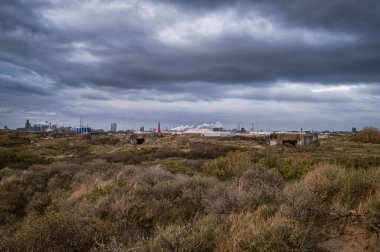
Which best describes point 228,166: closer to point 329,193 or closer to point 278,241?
→ point 329,193

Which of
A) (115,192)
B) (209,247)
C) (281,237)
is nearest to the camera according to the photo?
(281,237)

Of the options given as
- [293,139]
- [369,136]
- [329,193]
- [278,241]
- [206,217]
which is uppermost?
[369,136]

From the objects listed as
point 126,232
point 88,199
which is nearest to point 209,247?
point 126,232

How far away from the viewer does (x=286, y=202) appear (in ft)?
23.1

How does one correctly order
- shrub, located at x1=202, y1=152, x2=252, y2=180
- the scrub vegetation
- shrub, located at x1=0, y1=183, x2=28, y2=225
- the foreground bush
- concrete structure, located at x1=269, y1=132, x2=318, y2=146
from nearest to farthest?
the scrub vegetation < the foreground bush < shrub, located at x1=0, y1=183, x2=28, y2=225 < shrub, located at x1=202, y1=152, x2=252, y2=180 < concrete structure, located at x1=269, y1=132, x2=318, y2=146

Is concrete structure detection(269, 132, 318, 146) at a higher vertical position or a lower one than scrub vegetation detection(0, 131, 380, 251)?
higher

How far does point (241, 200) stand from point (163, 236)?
2744 millimetres

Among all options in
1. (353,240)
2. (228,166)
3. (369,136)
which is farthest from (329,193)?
(369,136)

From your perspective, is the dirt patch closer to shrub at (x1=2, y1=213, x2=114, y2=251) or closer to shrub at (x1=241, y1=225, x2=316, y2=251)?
shrub at (x1=241, y1=225, x2=316, y2=251)

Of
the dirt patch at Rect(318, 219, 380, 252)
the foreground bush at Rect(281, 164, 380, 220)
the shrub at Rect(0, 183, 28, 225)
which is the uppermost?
the foreground bush at Rect(281, 164, 380, 220)

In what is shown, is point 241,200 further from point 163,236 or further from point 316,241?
point 163,236

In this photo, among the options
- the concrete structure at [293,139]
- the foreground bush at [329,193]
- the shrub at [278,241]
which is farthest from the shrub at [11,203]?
the concrete structure at [293,139]

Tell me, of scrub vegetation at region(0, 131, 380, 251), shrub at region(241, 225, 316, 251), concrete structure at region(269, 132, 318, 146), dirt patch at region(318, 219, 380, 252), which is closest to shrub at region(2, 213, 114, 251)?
scrub vegetation at region(0, 131, 380, 251)

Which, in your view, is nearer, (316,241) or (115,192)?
(316,241)
